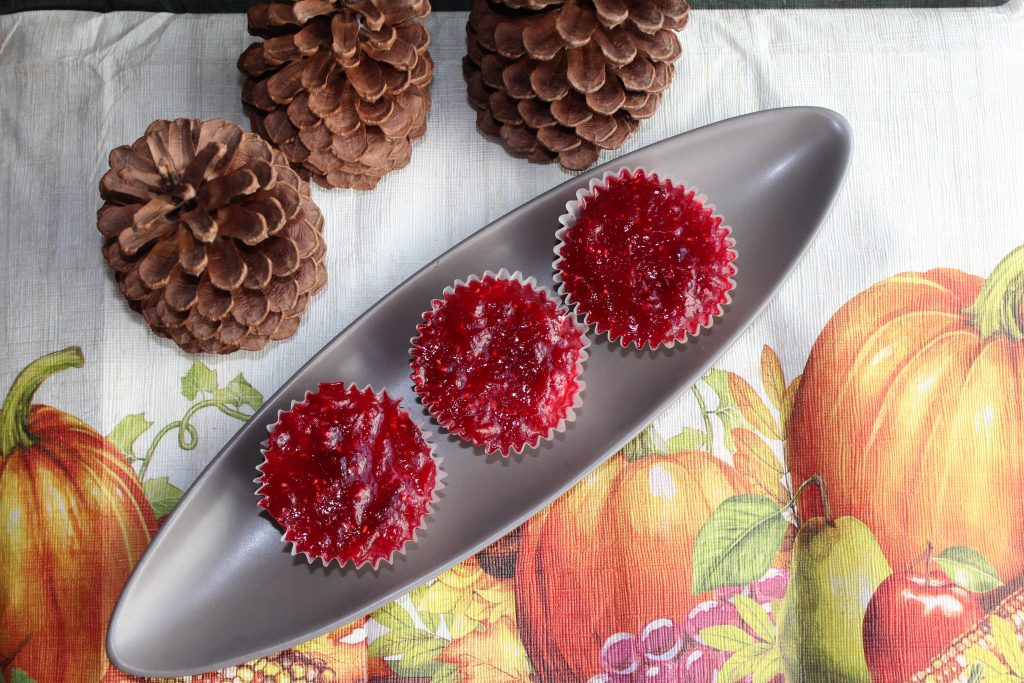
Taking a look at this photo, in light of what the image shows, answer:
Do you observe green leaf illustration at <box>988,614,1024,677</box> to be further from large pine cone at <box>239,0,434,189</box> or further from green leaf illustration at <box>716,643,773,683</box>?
large pine cone at <box>239,0,434,189</box>

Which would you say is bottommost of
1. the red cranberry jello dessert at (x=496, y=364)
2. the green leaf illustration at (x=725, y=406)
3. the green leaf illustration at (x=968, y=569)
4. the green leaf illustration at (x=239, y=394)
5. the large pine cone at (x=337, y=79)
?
the green leaf illustration at (x=968, y=569)

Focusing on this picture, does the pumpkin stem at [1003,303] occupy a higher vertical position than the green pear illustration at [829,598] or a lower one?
higher

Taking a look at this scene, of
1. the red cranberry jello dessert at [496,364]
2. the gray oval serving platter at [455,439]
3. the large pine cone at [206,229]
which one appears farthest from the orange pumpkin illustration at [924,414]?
the large pine cone at [206,229]

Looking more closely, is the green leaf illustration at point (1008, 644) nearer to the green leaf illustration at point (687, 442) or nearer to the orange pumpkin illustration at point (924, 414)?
the orange pumpkin illustration at point (924, 414)

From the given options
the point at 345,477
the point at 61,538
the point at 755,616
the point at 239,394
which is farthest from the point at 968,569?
the point at 61,538

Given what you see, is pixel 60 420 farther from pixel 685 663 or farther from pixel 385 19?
pixel 685 663

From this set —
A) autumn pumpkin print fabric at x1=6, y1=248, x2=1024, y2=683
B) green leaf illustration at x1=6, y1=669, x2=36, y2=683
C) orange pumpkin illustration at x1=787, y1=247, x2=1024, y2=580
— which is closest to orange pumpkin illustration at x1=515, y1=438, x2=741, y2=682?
autumn pumpkin print fabric at x1=6, y1=248, x2=1024, y2=683

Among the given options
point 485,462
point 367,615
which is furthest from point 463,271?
point 367,615
